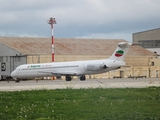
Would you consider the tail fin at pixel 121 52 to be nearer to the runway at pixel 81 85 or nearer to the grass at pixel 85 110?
the runway at pixel 81 85

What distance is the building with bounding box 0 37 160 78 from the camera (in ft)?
311

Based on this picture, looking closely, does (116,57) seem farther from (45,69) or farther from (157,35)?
(157,35)

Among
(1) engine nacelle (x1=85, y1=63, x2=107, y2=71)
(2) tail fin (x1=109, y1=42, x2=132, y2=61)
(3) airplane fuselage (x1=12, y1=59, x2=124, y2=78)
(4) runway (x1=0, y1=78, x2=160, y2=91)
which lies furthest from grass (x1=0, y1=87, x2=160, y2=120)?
(3) airplane fuselage (x1=12, y1=59, x2=124, y2=78)

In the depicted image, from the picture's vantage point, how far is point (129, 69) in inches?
3725

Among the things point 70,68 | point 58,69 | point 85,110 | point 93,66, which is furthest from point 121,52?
point 85,110

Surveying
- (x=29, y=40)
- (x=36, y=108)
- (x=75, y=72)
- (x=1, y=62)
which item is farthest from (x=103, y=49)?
(x=36, y=108)

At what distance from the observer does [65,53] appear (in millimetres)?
99188

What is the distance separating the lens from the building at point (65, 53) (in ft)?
311

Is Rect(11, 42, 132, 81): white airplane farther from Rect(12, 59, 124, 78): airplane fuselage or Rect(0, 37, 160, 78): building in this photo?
Rect(0, 37, 160, 78): building

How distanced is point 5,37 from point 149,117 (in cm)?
9207

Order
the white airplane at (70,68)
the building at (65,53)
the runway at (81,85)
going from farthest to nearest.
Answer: the building at (65,53) → the white airplane at (70,68) → the runway at (81,85)

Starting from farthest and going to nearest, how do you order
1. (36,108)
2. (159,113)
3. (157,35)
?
(157,35) < (36,108) < (159,113)

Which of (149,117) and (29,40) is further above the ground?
(29,40)

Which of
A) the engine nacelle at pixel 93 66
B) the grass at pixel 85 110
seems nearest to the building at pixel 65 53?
the engine nacelle at pixel 93 66
